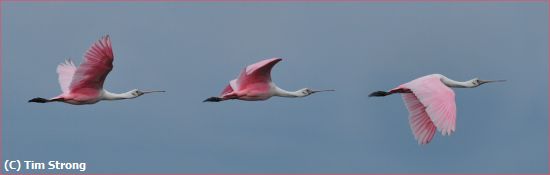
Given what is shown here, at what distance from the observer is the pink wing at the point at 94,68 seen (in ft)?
50.4

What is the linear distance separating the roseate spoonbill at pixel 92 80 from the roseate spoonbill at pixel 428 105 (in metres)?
2.95

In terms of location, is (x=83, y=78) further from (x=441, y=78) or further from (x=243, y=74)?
(x=441, y=78)

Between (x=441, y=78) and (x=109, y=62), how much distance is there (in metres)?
3.58

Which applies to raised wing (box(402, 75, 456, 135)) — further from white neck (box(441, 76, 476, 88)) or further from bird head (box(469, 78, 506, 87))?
bird head (box(469, 78, 506, 87))

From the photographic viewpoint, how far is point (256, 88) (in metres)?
16.4

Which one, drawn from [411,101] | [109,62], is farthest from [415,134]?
[109,62]

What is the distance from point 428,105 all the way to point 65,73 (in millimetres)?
4944

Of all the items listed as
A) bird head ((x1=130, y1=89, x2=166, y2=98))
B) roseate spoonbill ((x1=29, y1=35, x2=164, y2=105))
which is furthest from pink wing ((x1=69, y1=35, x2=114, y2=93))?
bird head ((x1=130, y1=89, x2=166, y2=98))

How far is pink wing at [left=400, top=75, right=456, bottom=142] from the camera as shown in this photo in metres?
14.8

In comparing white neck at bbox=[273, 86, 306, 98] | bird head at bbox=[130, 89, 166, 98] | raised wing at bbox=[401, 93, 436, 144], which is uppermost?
bird head at bbox=[130, 89, 166, 98]

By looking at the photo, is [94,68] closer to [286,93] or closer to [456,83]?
[286,93]

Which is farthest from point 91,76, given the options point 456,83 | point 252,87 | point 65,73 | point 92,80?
point 456,83

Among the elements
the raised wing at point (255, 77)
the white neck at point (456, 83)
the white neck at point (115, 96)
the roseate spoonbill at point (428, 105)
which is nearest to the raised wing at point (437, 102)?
the roseate spoonbill at point (428, 105)

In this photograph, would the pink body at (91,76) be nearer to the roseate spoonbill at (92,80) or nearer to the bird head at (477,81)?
the roseate spoonbill at (92,80)
